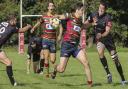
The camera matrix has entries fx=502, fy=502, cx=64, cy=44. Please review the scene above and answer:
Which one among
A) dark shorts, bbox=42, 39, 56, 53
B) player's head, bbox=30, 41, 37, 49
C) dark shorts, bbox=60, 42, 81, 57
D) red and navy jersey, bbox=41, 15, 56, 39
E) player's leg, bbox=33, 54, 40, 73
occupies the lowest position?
player's leg, bbox=33, 54, 40, 73

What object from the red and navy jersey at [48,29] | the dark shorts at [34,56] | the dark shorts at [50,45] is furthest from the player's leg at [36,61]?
the red and navy jersey at [48,29]

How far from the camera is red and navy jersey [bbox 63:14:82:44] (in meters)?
13.6

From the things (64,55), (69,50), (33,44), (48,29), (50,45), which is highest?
(69,50)

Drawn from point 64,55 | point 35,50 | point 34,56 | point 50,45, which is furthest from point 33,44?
Answer: point 64,55

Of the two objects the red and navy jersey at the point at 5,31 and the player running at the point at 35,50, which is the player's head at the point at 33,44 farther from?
the red and navy jersey at the point at 5,31

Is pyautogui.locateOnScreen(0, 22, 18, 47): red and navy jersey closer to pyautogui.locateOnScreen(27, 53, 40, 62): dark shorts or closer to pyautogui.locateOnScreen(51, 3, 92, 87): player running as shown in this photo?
pyautogui.locateOnScreen(51, 3, 92, 87): player running

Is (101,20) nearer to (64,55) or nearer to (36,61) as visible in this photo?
(64,55)

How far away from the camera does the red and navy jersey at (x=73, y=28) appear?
44.7ft

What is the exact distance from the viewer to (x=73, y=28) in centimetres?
1369

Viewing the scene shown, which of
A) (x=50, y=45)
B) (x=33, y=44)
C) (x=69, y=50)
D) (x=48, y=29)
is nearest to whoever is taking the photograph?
(x=69, y=50)

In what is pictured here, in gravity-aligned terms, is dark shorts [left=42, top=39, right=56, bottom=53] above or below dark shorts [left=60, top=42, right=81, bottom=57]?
below

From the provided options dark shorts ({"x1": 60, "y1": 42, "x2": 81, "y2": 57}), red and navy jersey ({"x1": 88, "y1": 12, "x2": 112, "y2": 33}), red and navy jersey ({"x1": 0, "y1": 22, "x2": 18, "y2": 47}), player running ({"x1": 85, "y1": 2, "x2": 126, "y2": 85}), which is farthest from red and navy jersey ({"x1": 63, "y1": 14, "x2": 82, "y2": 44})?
red and navy jersey ({"x1": 0, "y1": 22, "x2": 18, "y2": 47})

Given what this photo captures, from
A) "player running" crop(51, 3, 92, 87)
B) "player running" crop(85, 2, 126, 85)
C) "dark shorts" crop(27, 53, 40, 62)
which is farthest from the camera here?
"dark shorts" crop(27, 53, 40, 62)

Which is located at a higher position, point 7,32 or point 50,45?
point 7,32
